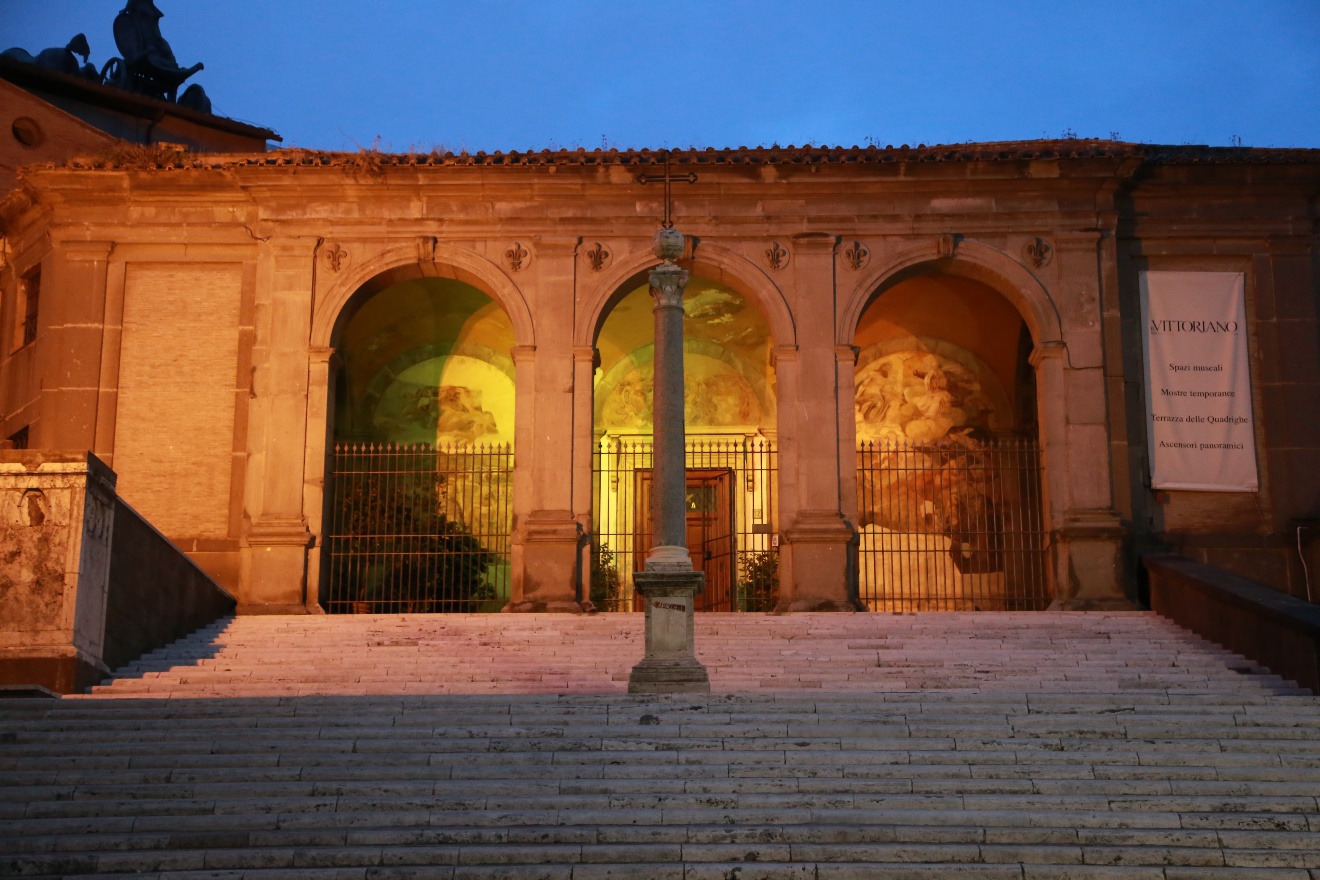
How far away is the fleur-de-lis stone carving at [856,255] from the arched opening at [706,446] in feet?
6.26

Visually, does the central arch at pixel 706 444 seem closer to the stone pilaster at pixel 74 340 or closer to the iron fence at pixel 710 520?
the iron fence at pixel 710 520

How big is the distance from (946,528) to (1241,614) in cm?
659

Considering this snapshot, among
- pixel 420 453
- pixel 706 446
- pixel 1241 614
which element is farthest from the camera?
pixel 706 446

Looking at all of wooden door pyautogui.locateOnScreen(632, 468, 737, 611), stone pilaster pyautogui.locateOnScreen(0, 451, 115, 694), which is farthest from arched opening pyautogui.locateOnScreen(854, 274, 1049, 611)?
stone pilaster pyautogui.locateOnScreen(0, 451, 115, 694)

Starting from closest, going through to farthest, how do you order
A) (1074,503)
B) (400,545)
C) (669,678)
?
(669,678), (1074,503), (400,545)

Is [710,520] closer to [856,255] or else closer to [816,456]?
[816,456]

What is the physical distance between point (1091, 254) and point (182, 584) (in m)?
12.5

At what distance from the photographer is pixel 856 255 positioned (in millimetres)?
20438

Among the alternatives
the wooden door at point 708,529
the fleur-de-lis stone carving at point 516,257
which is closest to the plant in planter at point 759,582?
the wooden door at point 708,529

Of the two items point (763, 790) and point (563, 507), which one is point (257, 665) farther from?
point (763, 790)

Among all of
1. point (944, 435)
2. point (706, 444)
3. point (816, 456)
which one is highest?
point (944, 435)

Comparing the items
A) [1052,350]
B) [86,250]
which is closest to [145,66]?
[86,250]

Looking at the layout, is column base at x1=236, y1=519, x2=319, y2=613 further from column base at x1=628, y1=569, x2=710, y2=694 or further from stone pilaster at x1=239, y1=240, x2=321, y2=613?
column base at x1=628, y1=569, x2=710, y2=694

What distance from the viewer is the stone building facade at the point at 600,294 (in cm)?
1969
